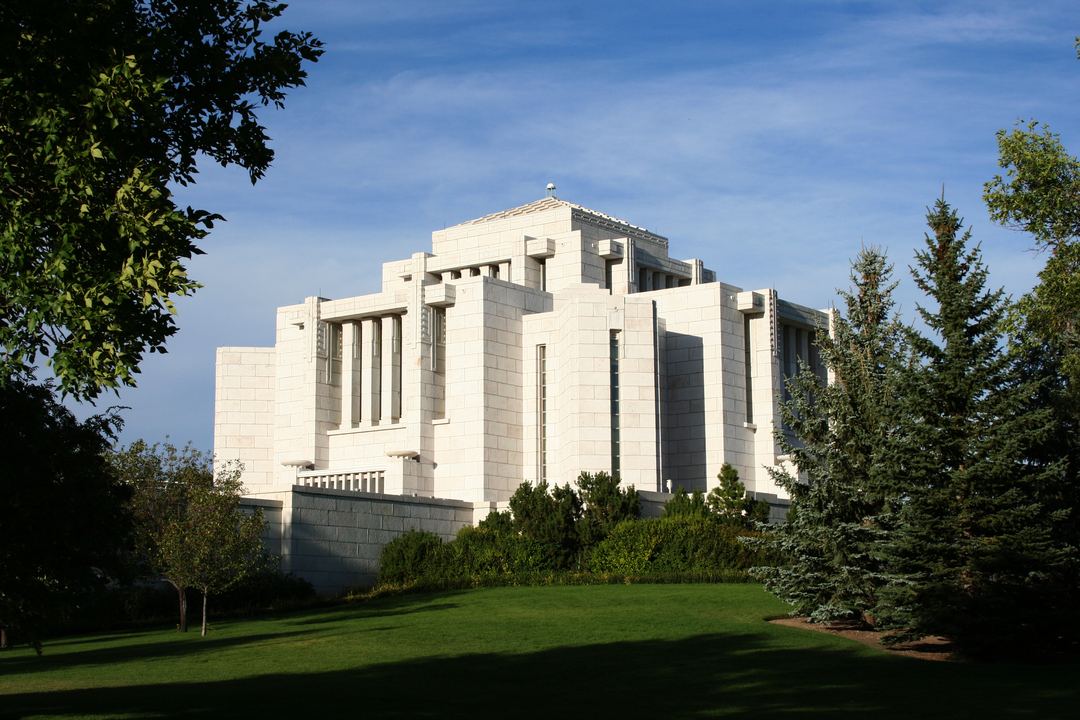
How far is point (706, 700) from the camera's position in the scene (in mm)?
17594

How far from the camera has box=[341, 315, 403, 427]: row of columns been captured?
53.9 m

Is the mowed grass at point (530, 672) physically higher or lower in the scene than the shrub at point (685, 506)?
lower

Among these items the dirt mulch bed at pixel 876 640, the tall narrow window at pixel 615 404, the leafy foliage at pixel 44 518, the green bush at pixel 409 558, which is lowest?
the dirt mulch bed at pixel 876 640

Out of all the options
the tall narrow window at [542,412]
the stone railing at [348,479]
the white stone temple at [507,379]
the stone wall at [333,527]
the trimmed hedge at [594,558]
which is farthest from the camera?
the stone railing at [348,479]

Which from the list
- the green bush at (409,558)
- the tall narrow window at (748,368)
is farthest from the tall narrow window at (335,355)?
the tall narrow window at (748,368)

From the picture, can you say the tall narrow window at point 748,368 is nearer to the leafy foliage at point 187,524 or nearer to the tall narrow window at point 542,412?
the tall narrow window at point 542,412

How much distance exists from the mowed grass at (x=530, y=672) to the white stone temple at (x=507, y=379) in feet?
43.4

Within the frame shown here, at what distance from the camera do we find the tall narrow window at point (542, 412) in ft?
160

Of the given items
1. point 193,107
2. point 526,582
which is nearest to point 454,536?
point 526,582

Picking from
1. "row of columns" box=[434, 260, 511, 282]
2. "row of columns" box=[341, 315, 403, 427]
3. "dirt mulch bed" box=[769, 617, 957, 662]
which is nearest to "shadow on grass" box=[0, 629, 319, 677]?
"dirt mulch bed" box=[769, 617, 957, 662]

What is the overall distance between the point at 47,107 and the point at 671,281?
49.4m

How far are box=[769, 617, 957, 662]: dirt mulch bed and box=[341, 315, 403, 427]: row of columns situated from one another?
30.7 metres

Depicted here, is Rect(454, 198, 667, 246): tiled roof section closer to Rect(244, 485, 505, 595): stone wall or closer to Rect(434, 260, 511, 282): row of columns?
Rect(434, 260, 511, 282): row of columns

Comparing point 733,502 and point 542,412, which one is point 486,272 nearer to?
point 542,412
